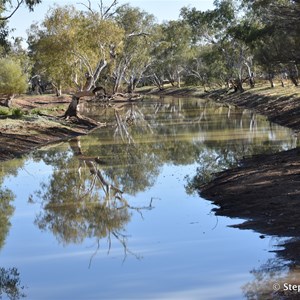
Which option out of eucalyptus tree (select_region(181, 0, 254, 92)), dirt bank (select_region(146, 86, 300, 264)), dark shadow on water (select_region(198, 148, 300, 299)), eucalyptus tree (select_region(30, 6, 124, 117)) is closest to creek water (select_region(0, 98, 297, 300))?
dark shadow on water (select_region(198, 148, 300, 299))

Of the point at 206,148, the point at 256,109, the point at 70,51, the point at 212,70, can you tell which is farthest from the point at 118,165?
the point at 212,70

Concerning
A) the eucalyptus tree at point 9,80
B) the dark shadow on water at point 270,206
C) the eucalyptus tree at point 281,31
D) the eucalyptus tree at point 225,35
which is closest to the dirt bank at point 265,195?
the dark shadow on water at point 270,206

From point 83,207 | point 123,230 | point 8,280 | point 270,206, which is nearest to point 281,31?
point 83,207

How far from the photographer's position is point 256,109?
4784 centimetres

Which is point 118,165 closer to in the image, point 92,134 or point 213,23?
point 92,134

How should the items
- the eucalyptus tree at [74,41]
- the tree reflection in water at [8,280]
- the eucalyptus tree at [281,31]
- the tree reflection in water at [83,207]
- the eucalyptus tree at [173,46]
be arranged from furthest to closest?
1. the eucalyptus tree at [173,46]
2. the eucalyptus tree at [74,41]
3. the eucalyptus tree at [281,31]
4. the tree reflection in water at [83,207]
5. the tree reflection in water at [8,280]

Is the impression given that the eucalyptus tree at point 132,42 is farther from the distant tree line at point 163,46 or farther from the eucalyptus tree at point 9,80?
the eucalyptus tree at point 9,80

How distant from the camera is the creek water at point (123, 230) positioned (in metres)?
8.74

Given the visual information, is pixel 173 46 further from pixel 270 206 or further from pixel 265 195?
pixel 270 206

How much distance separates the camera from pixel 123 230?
1230cm

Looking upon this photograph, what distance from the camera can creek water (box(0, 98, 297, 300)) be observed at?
874 cm

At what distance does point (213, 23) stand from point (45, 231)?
5792cm

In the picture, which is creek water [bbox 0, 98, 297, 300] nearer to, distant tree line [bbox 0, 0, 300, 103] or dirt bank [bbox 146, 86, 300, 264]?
dirt bank [bbox 146, 86, 300, 264]

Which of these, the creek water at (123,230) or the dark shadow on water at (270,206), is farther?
the creek water at (123,230)
